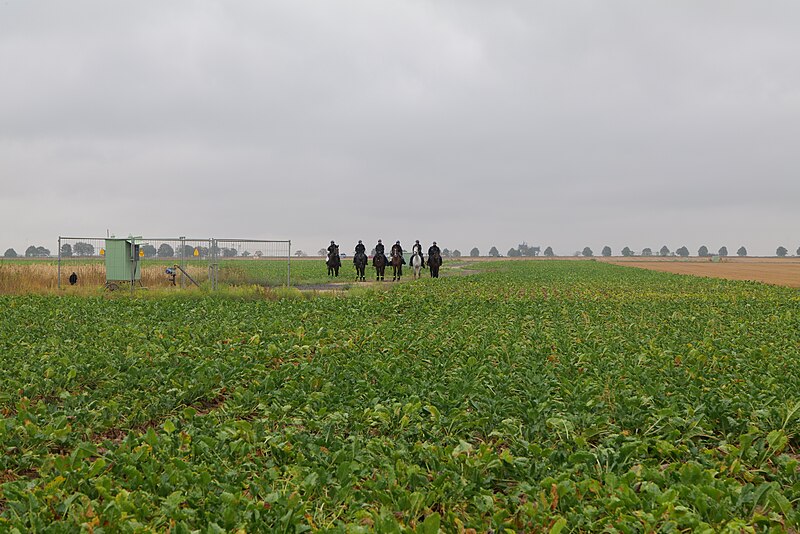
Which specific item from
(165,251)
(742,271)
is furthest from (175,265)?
(742,271)

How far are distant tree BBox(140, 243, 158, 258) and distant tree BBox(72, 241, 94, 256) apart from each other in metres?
2.31

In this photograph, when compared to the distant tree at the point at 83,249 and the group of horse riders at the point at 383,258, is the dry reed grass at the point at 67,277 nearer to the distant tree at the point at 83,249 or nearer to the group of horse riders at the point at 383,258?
the distant tree at the point at 83,249

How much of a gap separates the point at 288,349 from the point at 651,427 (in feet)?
20.8

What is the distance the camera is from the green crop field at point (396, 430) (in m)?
4.34

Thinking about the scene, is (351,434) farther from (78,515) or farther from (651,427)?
(651,427)

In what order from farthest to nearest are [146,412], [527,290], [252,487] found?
1. [527,290]
2. [146,412]
3. [252,487]

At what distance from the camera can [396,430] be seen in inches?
242

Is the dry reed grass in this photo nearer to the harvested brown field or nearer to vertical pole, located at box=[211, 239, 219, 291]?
vertical pole, located at box=[211, 239, 219, 291]

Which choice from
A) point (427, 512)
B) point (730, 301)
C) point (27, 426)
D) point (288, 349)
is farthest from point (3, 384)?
point (730, 301)

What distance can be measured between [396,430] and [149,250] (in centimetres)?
2030

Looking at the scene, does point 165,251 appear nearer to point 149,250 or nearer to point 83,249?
point 149,250

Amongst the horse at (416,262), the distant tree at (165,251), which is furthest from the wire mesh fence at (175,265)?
the horse at (416,262)

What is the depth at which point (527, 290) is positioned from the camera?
26.3m

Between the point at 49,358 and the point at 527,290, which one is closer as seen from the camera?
the point at 49,358
